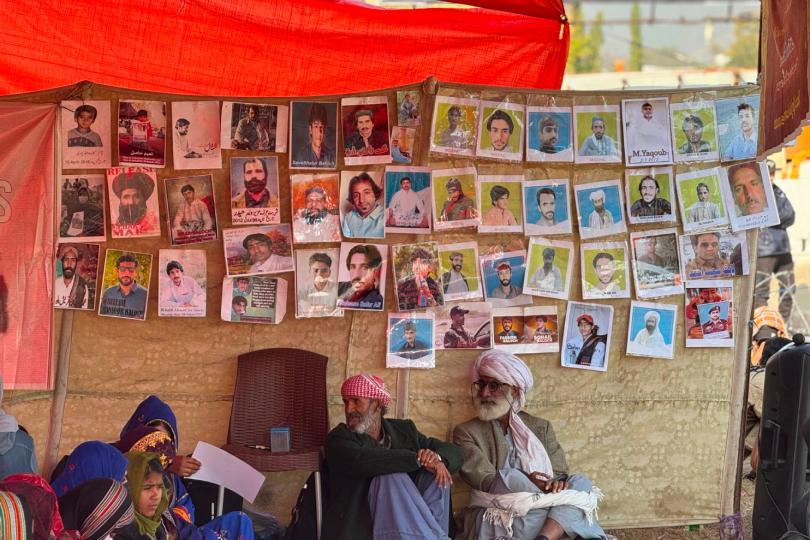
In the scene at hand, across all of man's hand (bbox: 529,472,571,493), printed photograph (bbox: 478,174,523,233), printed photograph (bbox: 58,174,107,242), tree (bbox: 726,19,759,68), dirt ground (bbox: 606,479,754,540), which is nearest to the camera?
man's hand (bbox: 529,472,571,493)

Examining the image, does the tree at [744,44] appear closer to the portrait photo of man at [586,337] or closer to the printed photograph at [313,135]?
the portrait photo of man at [586,337]

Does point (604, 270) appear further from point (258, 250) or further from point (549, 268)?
point (258, 250)

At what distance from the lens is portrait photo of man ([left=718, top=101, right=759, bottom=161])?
5.92 m

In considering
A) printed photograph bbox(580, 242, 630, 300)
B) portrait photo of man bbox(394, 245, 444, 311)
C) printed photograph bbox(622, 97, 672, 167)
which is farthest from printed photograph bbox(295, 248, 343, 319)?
printed photograph bbox(622, 97, 672, 167)

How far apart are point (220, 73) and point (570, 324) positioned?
9.20 ft

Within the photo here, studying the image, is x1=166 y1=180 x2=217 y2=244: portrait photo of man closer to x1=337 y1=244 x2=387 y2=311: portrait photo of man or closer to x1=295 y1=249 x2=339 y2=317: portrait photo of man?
x1=295 y1=249 x2=339 y2=317: portrait photo of man

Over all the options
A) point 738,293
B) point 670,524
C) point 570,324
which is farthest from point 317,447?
point 738,293

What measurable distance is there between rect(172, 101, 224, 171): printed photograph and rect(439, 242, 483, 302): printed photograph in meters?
1.36

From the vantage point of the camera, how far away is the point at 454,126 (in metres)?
5.76

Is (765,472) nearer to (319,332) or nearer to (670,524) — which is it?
(670,524)

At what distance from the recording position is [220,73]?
6.75 metres

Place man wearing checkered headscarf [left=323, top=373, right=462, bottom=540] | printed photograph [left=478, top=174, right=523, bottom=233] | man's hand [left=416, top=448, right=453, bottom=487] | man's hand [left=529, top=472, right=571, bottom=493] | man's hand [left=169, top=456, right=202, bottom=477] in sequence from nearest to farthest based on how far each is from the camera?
man's hand [left=169, top=456, right=202, bottom=477], man wearing checkered headscarf [left=323, top=373, right=462, bottom=540], man's hand [left=416, top=448, right=453, bottom=487], man's hand [left=529, top=472, right=571, bottom=493], printed photograph [left=478, top=174, right=523, bottom=233]

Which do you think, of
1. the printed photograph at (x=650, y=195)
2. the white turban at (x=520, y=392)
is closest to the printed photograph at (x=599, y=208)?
the printed photograph at (x=650, y=195)

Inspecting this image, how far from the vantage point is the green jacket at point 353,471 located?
205 inches
